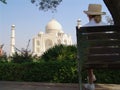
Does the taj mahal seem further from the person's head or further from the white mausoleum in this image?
the person's head

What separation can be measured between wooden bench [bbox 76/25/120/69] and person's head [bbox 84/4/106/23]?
1299 millimetres

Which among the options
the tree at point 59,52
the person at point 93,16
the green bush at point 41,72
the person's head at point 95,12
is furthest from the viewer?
the tree at point 59,52

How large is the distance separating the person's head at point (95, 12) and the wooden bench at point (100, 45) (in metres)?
1.30

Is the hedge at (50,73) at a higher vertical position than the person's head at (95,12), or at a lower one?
lower

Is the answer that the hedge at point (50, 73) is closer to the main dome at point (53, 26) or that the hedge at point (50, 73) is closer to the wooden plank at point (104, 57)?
the wooden plank at point (104, 57)

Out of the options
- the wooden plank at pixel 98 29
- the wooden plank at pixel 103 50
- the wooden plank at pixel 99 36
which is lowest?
the wooden plank at pixel 103 50

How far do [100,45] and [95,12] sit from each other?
1.63 m

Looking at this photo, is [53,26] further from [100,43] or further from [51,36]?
[100,43]

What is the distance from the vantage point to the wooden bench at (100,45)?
242 inches

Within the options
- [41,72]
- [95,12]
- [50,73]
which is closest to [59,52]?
[41,72]

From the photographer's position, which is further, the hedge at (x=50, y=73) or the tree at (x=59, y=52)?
the tree at (x=59, y=52)

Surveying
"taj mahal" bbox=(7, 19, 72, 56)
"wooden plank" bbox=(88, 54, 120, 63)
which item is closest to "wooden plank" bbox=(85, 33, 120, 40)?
"wooden plank" bbox=(88, 54, 120, 63)

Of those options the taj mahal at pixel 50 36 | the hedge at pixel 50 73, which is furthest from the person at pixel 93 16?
the taj mahal at pixel 50 36

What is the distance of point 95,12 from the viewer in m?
7.66
